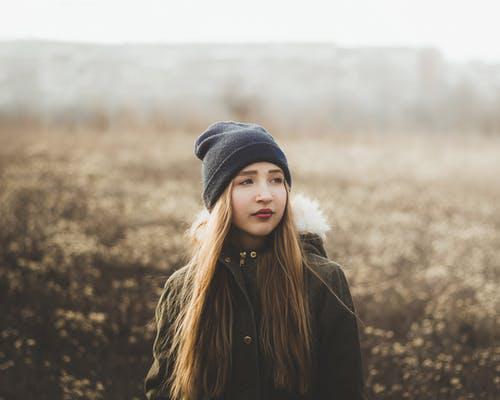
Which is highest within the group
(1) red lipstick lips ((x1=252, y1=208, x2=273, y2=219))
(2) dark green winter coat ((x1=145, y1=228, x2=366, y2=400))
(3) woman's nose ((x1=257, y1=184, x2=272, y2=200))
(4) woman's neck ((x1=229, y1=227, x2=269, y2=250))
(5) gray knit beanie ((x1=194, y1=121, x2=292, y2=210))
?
(5) gray knit beanie ((x1=194, y1=121, x2=292, y2=210))

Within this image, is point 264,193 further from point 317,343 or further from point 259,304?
point 317,343

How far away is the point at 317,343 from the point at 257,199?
2.38ft

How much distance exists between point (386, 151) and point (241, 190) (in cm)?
955

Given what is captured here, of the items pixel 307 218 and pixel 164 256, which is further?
pixel 164 256

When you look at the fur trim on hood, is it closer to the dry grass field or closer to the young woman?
the young woman

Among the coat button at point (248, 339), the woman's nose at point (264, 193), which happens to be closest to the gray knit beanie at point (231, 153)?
the woman's nose at point (264, 193)

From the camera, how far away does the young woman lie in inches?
80.9

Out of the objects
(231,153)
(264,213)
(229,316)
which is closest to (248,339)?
(229,316)

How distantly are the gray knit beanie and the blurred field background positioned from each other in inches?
85.7

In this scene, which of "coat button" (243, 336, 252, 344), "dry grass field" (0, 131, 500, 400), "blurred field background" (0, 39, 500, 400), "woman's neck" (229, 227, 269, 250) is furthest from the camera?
"blurred field background" (0, 39, 500, 400)

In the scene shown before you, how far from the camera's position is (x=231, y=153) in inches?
81.4

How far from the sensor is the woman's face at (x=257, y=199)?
2061 mm

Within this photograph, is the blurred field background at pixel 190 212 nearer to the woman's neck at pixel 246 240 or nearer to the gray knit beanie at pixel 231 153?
the woman's neck at pixel 246 240

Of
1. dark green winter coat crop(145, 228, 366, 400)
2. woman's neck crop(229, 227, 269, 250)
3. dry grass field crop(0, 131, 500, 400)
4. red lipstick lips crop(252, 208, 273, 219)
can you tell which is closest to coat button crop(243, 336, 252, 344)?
dark green winter coat crop(145, 228, 366, 400)
